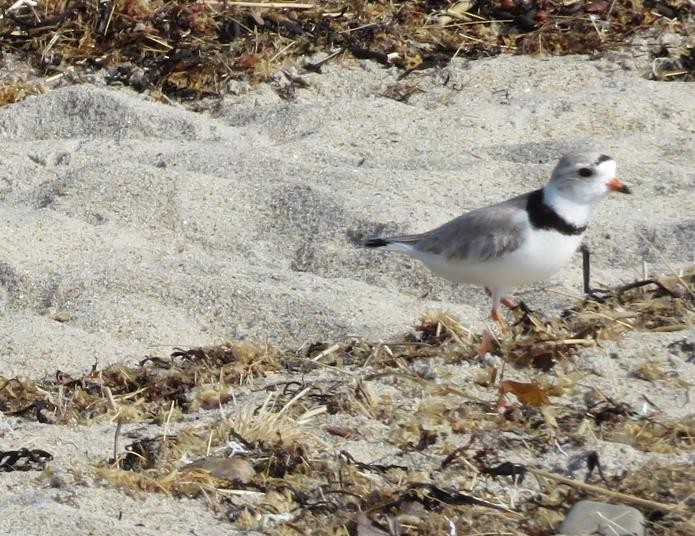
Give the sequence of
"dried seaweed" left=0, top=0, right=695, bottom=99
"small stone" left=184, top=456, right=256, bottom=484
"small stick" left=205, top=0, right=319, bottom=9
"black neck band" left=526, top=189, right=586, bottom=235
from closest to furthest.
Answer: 1. "small stone" left=184, top=456, right=256, bottom=484
2. "black neck band" left=526, top=189, right=586, bottom=235
3. "dried seaweed" left=0, top=0, right=695, bottom=99
4. "small stick" left=205, top=0, right=319, bottom=9

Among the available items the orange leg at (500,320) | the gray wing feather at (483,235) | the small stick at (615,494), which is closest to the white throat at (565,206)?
the gray wing feather at (483,235)

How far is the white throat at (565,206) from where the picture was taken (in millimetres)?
4672

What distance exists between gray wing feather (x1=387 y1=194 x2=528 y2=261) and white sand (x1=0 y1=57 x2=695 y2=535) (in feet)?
0.82

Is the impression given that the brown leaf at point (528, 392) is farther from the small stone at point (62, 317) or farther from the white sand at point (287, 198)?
the small stone at point (62, 317)

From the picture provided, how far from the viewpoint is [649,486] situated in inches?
125

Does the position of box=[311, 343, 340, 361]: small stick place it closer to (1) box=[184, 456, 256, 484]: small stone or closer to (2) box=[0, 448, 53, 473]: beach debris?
(1) box=[184, 456, 256, 484]: small stone

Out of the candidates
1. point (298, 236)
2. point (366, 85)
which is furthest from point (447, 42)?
point (298, 236)

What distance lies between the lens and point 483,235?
470 centimetres

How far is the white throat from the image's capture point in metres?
4.67

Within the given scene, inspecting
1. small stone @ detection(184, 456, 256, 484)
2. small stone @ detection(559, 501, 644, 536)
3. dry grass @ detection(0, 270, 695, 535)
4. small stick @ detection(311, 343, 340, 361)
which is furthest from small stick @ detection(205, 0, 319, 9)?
small stone @ detection(559, 501, 644, 536)

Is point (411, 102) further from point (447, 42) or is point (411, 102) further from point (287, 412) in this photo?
point (287, 412)

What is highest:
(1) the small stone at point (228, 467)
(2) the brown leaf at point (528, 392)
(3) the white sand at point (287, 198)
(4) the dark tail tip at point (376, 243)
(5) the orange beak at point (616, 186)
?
(5) the orange beak at point (616, 186)

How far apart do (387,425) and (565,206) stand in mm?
1297

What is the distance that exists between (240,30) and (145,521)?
14.2 ft
